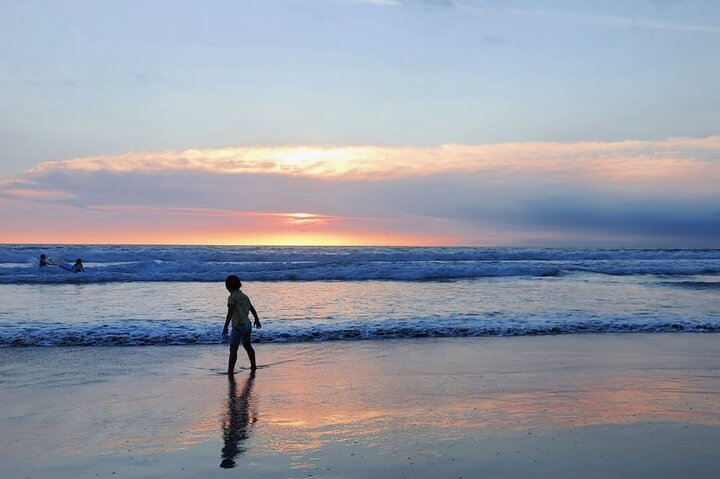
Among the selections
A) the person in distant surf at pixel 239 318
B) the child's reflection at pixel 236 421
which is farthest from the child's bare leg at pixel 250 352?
the child's reflection at pixel 236 421

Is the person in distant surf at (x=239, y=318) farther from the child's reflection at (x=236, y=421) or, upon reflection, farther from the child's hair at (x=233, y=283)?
the child's reflection at (x=236, y=421)

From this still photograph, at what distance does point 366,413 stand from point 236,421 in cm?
140

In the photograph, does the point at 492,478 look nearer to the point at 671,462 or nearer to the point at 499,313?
the point at 671,462

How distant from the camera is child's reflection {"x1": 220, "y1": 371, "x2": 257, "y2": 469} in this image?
5348 mm

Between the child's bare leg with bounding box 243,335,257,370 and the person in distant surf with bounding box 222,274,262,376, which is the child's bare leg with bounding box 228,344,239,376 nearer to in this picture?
the person in distant surf with bounding box 222,274,262,376

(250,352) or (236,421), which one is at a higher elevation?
(250,352)

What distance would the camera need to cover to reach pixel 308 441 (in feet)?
18.5

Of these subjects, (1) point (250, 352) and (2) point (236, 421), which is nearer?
(2) point (236, 421)

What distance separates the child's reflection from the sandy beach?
0.09 ft

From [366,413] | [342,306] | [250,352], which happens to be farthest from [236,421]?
[342,306]

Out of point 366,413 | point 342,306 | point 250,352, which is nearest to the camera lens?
point 366,413

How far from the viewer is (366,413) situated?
657 centimetres

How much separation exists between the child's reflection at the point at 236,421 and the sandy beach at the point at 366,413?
0.03m

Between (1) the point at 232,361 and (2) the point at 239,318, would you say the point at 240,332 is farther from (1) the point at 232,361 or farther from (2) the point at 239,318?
(1) the point at 232,361
